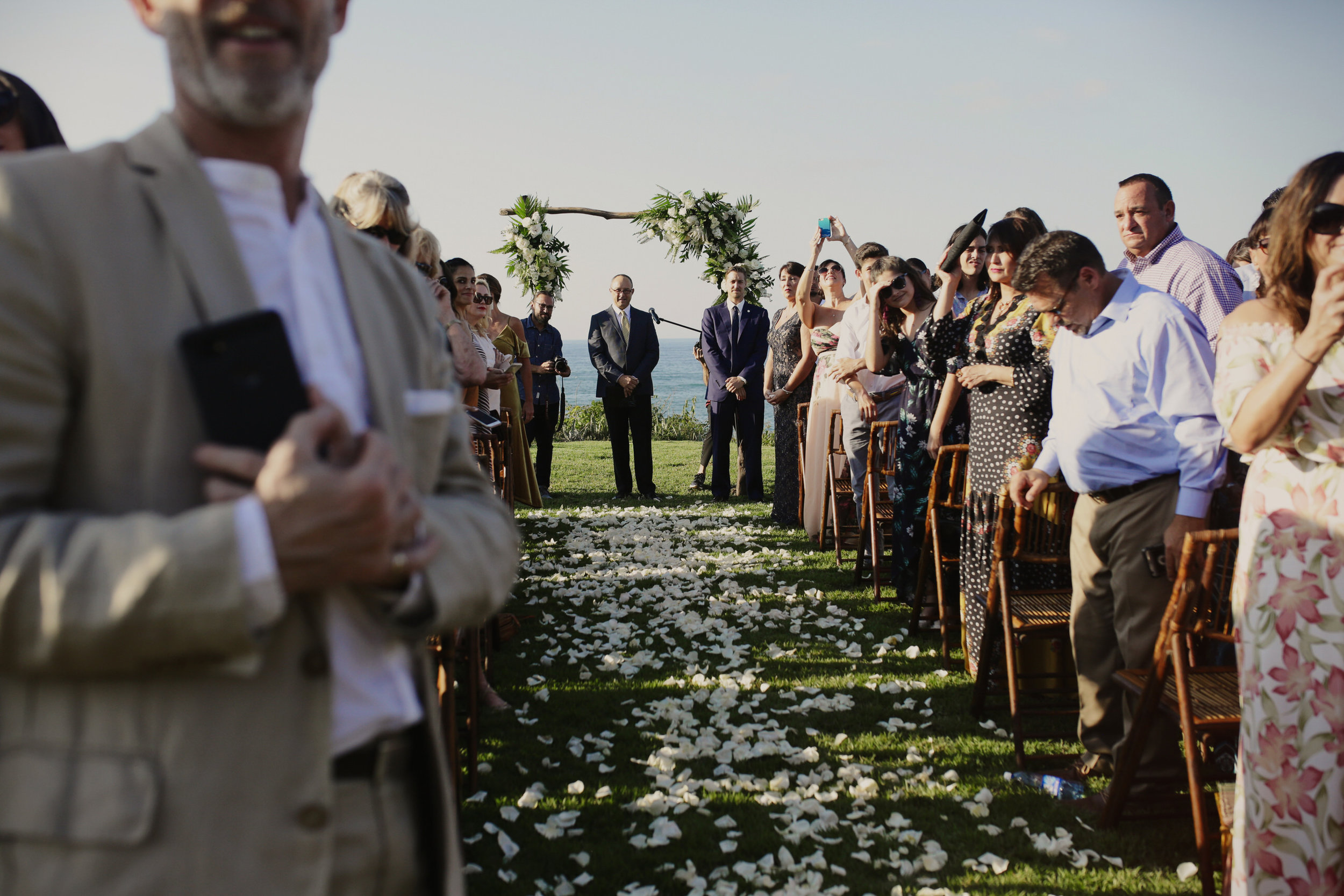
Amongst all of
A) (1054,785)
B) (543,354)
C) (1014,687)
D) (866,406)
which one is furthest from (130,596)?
(543,354)

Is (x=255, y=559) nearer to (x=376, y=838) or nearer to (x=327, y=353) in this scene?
(x=327, y=353)

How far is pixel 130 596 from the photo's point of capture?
96 centimetres

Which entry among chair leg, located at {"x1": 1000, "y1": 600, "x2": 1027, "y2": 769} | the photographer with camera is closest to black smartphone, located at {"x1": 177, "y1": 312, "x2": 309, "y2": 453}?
chair leg, located at {"x1": 1000, "y1": 600, "x2": 1027, "y2": 769}

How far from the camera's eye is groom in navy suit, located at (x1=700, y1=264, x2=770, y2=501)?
12.1 m

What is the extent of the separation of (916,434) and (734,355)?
5798 mm

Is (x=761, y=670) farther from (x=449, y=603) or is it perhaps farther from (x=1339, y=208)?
(x=449, y=603)

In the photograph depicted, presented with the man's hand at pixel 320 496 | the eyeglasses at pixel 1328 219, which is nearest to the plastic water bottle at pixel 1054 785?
the eyeglasses at pixel 1328 219

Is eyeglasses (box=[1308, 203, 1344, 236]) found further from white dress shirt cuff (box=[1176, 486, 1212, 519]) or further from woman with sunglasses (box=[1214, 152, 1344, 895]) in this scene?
white dress shirt cuff (box=[1176, 486, 1212, 519])

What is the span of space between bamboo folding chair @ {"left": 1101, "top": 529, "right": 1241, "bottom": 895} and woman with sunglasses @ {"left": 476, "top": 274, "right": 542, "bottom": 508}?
488 centimetres

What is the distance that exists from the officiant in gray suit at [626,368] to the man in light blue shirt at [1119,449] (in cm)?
882

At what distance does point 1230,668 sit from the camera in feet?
11.8

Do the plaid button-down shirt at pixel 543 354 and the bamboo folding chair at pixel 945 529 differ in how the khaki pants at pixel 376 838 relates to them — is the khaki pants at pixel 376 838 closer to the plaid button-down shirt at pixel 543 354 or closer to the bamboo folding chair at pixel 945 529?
the bamboo folding chair at pixel 945 529

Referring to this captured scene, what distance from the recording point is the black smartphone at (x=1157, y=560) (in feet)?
12.4

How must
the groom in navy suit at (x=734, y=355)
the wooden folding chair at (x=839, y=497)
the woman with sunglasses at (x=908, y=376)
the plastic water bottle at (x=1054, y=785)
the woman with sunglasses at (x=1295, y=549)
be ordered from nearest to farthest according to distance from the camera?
the woman with sunglasses at (x=1295, y=549) → the plastic water bottle at (x=1054, y=785) → the woman with sunglasses at (x=908, y=376) → the wooden folding chair at (x=839, y=497) → the groom in navy suit at (x=734, y=355)
